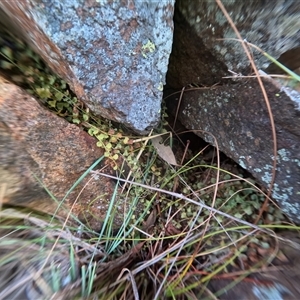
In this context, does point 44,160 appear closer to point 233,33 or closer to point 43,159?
point 43,159

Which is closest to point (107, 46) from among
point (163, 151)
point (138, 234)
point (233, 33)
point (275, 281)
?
point (233, 33)

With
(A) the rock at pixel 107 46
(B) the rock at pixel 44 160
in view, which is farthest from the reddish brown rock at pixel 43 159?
(A) the rock at pixel 107 46

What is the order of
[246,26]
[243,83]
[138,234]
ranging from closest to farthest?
[246,26] → [243,83] → [138,234]

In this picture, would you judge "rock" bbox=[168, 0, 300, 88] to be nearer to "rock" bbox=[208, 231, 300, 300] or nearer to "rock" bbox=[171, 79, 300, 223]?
"rock" bbox=[171, 79, 300, 223]

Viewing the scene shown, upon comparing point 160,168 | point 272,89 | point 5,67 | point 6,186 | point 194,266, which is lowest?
point 194,266

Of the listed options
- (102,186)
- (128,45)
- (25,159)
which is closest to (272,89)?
(128,45)

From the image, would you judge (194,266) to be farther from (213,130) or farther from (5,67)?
(5,67)

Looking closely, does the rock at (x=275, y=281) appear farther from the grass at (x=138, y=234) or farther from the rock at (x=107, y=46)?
the rock at (x=107, y=46)
